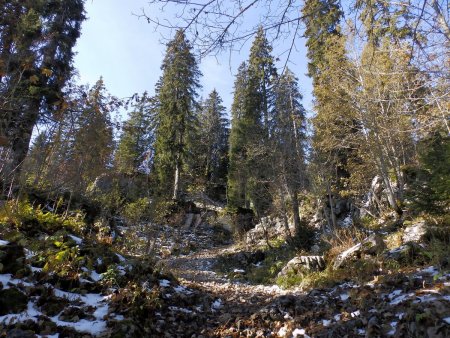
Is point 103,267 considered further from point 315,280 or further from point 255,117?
point 255,117

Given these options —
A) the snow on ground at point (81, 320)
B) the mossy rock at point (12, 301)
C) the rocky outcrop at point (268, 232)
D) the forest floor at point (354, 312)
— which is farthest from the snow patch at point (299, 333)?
the rocky outcrop at point (268, 232)

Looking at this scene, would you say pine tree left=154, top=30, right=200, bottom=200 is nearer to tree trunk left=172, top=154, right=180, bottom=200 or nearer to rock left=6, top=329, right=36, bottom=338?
tree trunk left=172, top=154, right=180, bottom=200

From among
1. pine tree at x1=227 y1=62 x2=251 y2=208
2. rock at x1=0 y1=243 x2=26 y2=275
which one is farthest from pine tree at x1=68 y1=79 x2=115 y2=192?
pine tree at x1=227 y1=62 x2=251 y2=208

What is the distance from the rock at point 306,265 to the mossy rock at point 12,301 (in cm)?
683

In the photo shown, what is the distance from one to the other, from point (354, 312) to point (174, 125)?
22.4 meters

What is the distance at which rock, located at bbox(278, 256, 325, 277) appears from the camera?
8570 millimetres

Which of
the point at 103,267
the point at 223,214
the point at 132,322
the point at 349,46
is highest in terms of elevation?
the point at 349,46

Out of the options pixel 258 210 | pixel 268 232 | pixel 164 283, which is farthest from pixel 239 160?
pixel 164 283

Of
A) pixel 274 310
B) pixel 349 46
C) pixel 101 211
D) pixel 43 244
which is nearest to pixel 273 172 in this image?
pixel 349 46

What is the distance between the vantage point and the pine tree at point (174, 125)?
24594mm

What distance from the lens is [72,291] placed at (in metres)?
4.54

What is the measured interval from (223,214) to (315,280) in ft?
52.7

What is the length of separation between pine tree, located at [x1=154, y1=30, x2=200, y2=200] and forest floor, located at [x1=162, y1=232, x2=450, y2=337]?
61.2 feet

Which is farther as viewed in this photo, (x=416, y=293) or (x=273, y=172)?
(x=273, y=172)
